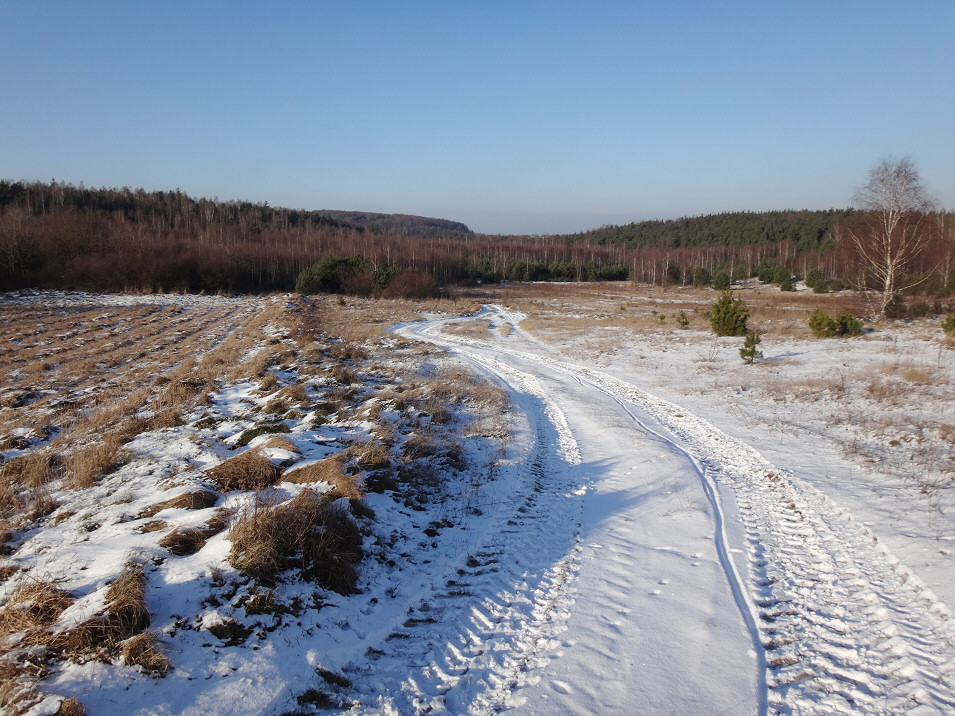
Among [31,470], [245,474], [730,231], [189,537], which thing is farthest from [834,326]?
[730,231]

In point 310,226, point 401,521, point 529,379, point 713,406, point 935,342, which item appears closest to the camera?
point 401,521

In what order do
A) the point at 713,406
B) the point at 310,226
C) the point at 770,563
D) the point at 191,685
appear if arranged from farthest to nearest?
the point at 310,226, the point at 713,406, the point at 770,563, the point at 191,685

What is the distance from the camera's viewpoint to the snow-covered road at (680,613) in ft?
11.9

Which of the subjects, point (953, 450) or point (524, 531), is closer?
point (524, 531)

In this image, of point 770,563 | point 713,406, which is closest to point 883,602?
point 770,563

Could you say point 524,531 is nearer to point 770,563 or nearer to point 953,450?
point 770,563

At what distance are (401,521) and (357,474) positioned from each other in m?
1.06

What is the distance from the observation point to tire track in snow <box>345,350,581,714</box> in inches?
144

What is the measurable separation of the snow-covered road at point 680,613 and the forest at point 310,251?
2858 cm

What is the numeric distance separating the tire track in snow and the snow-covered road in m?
0.02

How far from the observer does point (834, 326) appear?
21.4 m

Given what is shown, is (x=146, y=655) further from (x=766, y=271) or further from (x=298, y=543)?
(x=766, y=271)

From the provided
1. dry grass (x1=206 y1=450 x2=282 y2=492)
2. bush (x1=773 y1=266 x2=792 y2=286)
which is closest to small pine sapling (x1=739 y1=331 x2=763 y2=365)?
dry grass (x1=206 y1=450 x2=282 y2=492)

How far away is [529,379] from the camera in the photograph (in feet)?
52.0
